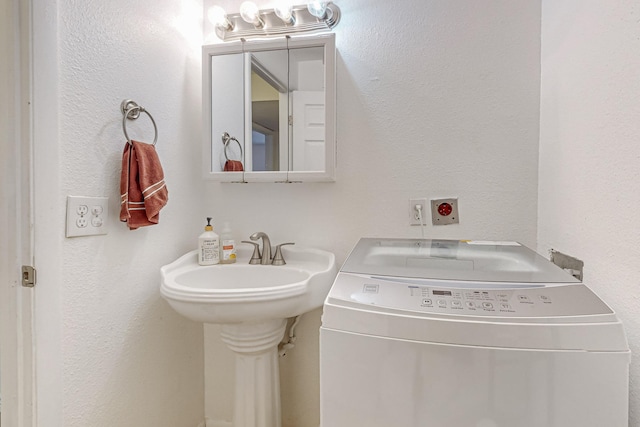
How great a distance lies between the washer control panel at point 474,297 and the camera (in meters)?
0.63

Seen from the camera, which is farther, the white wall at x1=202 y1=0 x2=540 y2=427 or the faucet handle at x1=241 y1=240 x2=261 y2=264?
the faucet handle at x1=241 y1=240 x2=261 y2=264

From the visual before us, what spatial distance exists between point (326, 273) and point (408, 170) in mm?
564

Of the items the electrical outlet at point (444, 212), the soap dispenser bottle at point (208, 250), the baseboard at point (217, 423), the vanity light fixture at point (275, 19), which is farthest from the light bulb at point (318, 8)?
the baseboard at point (217, 423)

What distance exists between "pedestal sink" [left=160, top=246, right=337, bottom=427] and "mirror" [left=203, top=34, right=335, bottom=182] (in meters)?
0.38

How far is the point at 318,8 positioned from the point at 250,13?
30 cm

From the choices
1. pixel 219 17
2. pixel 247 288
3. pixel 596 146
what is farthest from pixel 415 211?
pixel 219 17

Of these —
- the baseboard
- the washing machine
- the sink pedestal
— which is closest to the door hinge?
the sink pedestal

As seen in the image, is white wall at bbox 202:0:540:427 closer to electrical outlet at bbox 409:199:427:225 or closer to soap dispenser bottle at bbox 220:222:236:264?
electrical outlet at bbox 409:199:427:225

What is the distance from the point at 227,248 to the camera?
1379 millimetres

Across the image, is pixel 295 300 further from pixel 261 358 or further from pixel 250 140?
pixel 250 140

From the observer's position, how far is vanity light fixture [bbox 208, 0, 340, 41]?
1364 mm

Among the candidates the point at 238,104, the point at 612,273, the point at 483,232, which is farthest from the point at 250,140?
the point at 612,273

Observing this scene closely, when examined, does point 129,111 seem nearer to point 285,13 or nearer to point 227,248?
point 227,248

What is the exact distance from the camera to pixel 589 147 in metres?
0.89
